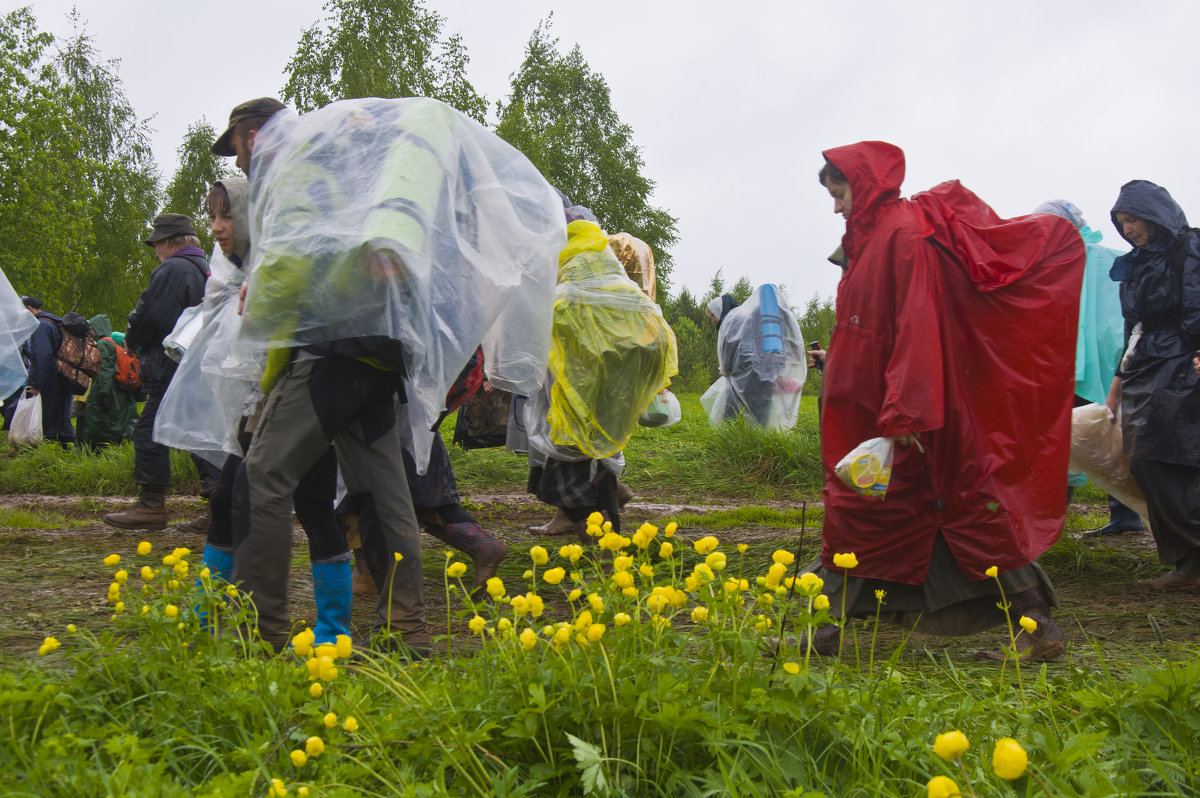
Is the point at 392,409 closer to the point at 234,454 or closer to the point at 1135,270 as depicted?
the point at 234,454

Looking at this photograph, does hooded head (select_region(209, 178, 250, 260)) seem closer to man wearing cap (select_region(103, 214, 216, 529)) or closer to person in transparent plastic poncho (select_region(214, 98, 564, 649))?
person in transparent plastic poncho (select_region(214, 98, 564, 649))

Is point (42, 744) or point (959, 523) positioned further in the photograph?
point (959, 523)

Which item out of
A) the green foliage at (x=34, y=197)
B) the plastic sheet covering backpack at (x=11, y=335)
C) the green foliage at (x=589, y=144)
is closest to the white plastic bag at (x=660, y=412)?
the plastic sheet covering backpack at (x=11, y=335)

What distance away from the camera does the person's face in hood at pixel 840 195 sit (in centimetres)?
340

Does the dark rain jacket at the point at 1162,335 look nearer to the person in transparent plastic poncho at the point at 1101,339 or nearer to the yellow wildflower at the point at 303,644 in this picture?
the person in transparent plastic poncho at the point at 1101,339

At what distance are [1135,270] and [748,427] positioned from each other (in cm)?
488

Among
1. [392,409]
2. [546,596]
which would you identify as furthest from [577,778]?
[546,596]

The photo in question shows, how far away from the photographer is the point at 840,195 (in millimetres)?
3424

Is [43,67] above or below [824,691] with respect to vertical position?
above

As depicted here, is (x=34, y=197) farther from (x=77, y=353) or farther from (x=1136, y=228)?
(x=1136, y=228)

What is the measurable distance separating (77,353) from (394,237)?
8.21 meters

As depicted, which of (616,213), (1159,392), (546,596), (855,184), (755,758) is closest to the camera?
(755,758)

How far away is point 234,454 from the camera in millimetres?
3170

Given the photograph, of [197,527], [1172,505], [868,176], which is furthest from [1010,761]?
[197,527]
